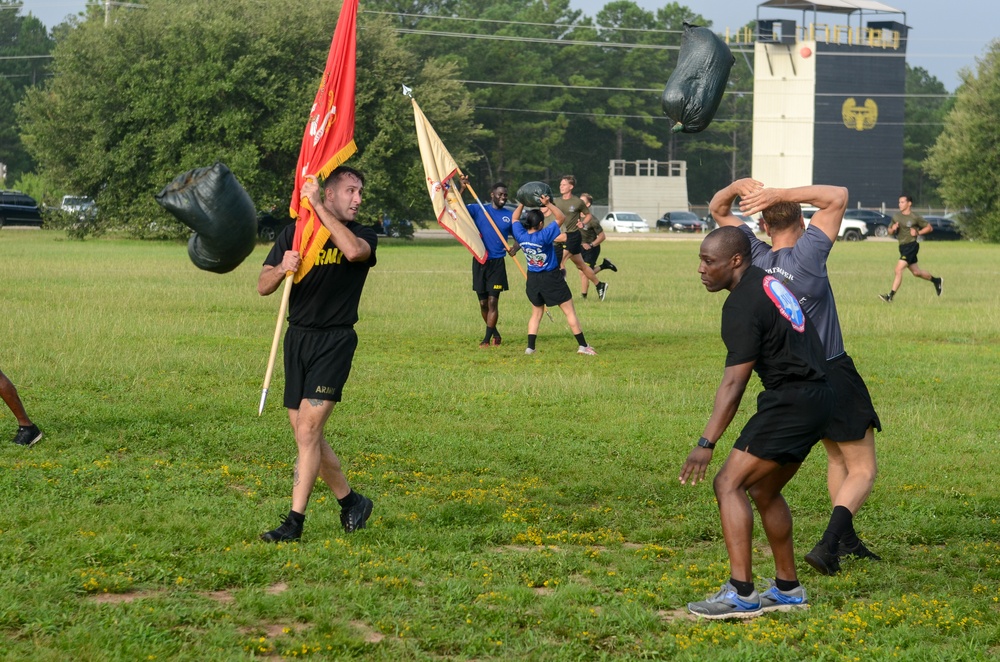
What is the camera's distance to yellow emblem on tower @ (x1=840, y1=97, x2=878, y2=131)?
84875 millimetres

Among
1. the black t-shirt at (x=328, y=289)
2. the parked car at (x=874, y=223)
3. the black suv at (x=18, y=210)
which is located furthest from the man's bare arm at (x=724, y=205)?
the parked car at (x=874, y=223)

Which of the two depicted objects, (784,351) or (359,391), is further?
(359,391)

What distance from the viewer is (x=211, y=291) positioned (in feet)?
76.6

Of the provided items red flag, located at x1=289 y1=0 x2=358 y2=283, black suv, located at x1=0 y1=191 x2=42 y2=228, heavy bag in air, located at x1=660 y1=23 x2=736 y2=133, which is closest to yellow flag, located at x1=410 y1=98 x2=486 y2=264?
red flag, located at x1=289 y1=0 x2=358 y2=283

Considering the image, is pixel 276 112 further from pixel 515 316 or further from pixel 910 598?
pixel 910 598

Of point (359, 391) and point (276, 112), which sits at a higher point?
point (276, 112)

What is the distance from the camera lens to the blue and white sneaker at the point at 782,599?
5.75m

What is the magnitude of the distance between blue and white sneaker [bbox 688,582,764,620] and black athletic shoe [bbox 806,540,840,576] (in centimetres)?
81

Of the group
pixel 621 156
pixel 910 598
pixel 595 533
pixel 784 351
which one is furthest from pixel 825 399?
pixel 621 156

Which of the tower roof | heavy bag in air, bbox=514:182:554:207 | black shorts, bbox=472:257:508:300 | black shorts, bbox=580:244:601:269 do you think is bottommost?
black shorts, bbox=580:244:601:269

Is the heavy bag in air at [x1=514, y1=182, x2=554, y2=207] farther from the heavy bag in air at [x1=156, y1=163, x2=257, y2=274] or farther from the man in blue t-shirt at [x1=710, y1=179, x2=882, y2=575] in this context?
the heavy bag in air at [x1=156, y1=163, x2=257, y2=274]

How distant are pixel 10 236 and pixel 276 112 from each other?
444 inches

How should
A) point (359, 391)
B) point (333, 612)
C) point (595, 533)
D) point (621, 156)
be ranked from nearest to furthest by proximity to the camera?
point (333, 612)
point (595, 533)
point (359, 391)
point (621, 156)

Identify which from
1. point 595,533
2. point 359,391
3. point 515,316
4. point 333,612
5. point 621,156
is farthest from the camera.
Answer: point 621,156
